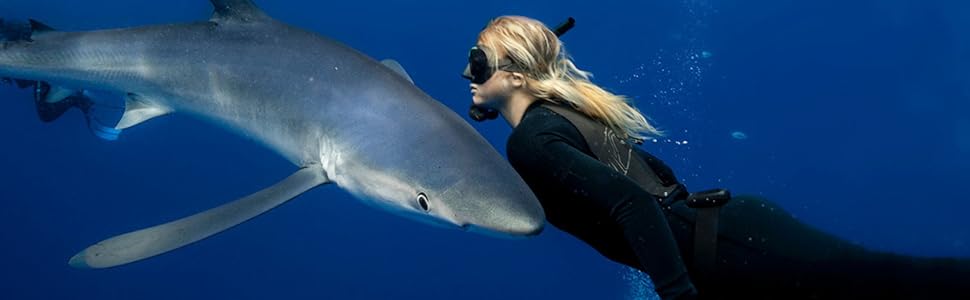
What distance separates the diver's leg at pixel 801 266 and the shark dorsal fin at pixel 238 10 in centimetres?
288

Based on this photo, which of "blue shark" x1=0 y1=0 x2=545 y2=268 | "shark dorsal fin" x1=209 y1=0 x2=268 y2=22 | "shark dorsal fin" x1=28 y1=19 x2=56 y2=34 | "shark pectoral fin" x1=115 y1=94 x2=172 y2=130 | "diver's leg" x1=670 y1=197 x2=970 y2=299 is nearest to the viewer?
"diver's leg" x1=670 y1=197 x2=970 y2=299

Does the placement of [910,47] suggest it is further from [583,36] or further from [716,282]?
[716,282]

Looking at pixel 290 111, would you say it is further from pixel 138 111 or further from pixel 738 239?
pixel 738 239

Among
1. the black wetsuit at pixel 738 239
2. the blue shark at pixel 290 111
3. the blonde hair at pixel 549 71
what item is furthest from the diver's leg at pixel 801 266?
the blue shark at pixel 290 111

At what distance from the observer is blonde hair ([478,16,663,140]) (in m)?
2.91

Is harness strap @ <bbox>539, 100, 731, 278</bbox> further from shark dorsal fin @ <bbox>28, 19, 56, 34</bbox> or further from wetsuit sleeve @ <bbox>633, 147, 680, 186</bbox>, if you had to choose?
shark dorsal fin @ <bbox>28, 19, 56, 34</bbox>

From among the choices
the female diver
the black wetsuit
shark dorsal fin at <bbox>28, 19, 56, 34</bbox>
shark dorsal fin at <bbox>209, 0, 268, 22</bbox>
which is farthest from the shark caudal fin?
the black wetsuit

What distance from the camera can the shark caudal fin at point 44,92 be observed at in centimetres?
500

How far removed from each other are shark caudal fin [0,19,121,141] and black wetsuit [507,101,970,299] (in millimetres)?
4179

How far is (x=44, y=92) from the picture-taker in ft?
19.4

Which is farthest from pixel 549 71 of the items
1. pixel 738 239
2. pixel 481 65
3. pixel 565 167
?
pixel 738 239

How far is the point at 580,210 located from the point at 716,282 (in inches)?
22.7

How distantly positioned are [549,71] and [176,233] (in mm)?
1773

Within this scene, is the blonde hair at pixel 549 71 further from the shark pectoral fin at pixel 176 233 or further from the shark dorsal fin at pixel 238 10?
the shark dorsal fin at pixel 238 10
